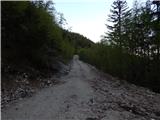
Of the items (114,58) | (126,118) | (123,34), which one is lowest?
(126,118)

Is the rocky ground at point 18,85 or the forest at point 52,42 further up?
the forest at point 52,42

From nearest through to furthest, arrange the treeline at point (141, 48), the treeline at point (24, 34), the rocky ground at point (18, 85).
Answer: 1. the rocky ground at point (18, 85)
2. the treeline at point (24, 34)
3. the treeline at point (141, 48)

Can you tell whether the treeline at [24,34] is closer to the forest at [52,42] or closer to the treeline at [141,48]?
the forest at [52,42]

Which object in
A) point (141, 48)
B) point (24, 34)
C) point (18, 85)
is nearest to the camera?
point (18, 85)

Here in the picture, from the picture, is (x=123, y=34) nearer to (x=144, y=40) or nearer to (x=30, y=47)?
(x=144, y=40)

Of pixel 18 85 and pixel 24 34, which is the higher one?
pixel 24 34

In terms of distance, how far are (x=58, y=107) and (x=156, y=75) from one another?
63.6 feet

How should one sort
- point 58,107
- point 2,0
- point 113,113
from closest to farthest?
point 113,113 < point 58,107 < point 2,0

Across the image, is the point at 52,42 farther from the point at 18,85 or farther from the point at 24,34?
the point at 18,85

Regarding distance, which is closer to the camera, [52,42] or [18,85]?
[18,85]

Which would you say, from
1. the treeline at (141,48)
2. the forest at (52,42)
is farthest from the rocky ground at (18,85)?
the treeline at (141,48)

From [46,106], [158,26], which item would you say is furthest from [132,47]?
[46,106]

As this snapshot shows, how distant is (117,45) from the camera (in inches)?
1603

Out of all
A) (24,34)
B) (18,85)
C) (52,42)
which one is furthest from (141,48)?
(18,85)
